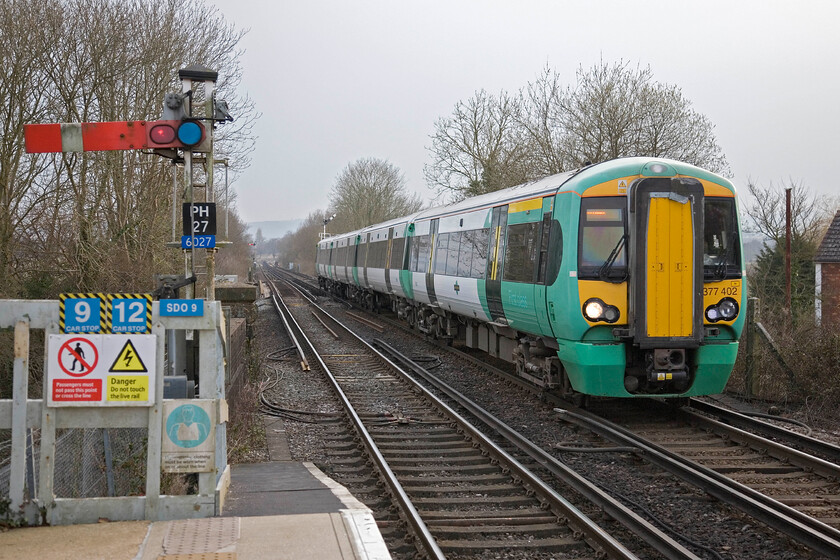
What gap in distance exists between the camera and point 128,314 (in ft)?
15.1

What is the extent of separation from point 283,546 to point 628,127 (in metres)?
22.8

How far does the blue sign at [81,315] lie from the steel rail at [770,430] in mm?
6616

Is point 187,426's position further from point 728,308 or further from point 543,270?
point 728,308

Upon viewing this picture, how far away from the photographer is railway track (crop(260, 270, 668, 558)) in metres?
5.32

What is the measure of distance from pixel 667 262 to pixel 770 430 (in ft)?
7.08

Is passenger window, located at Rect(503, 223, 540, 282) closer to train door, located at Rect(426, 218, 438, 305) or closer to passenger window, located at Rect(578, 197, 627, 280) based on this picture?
passenger window, located at Rect(578, 197, 627, 280)

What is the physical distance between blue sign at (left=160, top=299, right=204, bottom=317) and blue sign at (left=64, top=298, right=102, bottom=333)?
38 cm

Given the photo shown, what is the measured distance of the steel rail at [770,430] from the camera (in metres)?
7.52

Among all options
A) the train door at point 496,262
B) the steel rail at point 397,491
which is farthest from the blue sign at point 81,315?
the train door at point 496,262

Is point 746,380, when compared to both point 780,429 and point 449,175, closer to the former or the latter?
point 780,429

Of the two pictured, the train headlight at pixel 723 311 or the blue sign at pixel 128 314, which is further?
the train headlight at pixel 723 311

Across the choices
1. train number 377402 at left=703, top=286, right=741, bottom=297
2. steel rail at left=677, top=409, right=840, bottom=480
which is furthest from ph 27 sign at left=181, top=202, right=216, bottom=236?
steel rail at left=677, top=409, right=840, bottom=480

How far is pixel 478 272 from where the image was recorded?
1252 cm

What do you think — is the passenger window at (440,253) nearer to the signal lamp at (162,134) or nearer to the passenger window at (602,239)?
the passenger window at (602,239)
